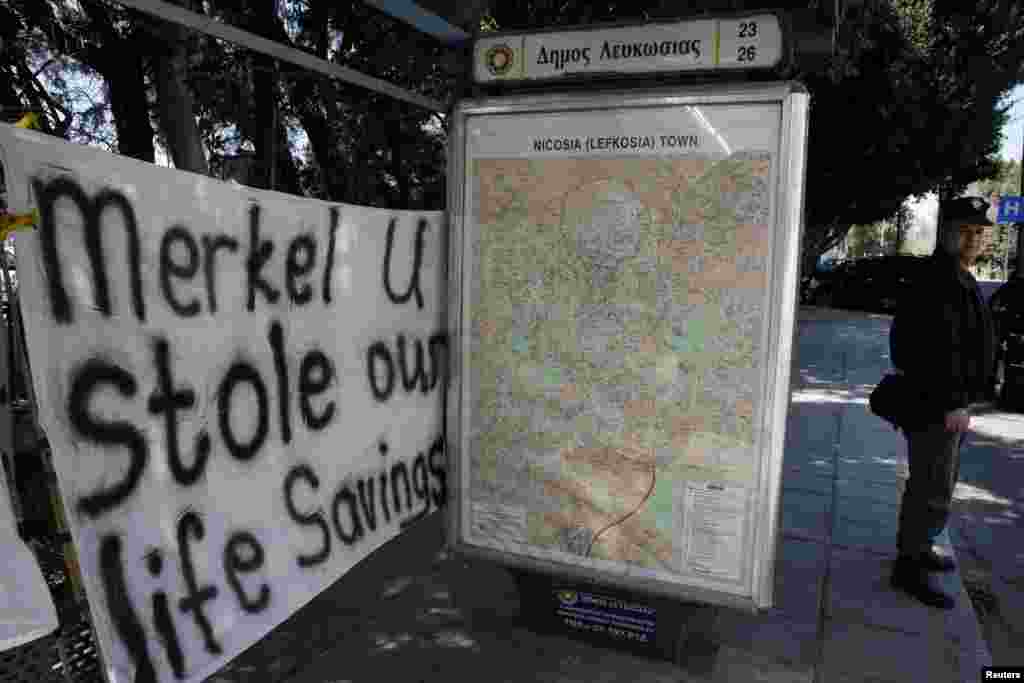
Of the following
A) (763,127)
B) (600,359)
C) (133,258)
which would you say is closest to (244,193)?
(133,258)

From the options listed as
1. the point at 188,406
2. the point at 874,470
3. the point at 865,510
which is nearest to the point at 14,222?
the point at 188,406

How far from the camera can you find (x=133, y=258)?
202 cm

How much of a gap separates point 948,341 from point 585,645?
2.07m

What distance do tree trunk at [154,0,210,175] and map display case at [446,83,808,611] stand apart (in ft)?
11.2

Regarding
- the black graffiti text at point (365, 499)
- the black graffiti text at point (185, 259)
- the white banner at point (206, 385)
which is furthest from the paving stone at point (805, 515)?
the black graffiti text at point (185, 259)

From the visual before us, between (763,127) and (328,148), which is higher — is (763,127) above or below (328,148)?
below

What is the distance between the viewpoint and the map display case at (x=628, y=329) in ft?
8.78

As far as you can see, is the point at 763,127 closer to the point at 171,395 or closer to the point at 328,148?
the point at 171,395

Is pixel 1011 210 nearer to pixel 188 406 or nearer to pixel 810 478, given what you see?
pixel 810 478

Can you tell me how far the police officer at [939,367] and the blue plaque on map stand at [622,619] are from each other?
1.18 meters

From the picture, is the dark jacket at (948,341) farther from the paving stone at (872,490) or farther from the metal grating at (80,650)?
the metal grating at (80,650)

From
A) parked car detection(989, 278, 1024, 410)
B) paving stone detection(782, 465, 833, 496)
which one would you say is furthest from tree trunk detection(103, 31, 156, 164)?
parked car detection(989, 278, 1024, 410)

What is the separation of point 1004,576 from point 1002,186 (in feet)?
232

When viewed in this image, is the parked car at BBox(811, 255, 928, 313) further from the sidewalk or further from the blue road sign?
the sidewalk
